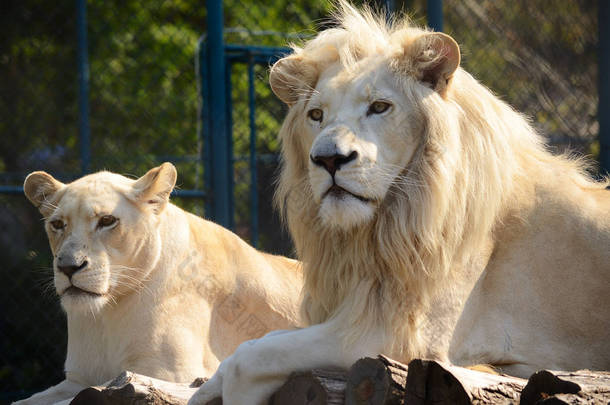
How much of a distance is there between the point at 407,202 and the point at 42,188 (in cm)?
174

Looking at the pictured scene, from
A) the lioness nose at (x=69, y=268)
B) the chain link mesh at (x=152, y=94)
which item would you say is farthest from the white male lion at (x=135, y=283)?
the chain link mesh at (x=152, y=94)

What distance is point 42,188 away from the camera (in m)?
3.84

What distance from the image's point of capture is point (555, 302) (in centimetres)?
299

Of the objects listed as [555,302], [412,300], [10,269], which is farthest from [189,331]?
[10,269]

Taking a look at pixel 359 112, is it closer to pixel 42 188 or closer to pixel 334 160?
pixel 334 160

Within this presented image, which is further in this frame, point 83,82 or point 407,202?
point 83,82

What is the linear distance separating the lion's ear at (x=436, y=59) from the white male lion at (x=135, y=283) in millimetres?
1334

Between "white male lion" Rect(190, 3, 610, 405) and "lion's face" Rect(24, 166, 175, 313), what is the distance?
88 cm

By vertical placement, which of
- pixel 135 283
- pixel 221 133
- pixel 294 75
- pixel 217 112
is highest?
pixel 294 75

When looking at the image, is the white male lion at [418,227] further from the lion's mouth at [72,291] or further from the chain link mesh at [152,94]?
the chain link mesh at [152,94]

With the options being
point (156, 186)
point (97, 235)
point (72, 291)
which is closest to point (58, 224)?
point (97, 235)

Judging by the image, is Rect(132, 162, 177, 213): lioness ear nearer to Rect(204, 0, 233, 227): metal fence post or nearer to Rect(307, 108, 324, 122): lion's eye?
Rect(307, 108, 324, 122): lion's eye

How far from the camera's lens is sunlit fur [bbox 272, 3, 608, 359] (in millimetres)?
2816

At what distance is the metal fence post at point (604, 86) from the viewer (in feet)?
17.0
